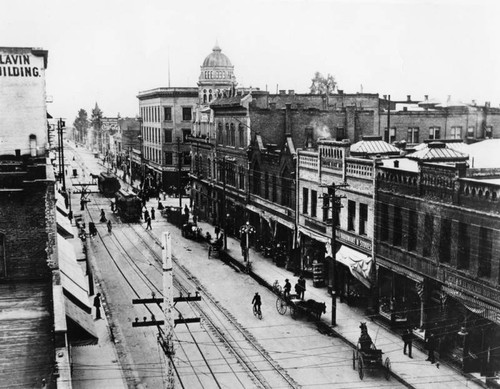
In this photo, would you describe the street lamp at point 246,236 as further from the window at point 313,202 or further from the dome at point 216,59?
the dome at point 216,59

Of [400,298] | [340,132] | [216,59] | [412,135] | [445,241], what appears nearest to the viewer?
[445,241]

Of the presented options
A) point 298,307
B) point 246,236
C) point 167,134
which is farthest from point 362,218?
point 167,134

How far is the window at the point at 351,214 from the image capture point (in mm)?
31184

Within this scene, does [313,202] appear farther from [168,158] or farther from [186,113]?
[186,113]

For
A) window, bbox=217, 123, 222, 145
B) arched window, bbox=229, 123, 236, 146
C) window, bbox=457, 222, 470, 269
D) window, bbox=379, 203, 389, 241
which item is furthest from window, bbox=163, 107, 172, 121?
window, bbox=457, 222, 470, 269

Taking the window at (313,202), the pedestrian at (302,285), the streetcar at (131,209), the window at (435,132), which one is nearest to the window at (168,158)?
the streetcar at (131,209)

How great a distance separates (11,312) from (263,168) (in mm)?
27573

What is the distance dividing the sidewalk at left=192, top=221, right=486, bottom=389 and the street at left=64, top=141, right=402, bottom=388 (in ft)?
2.22

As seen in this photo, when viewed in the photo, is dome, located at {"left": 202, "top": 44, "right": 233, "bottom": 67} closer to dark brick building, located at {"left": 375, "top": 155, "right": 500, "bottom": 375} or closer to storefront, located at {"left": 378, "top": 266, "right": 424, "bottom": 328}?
dark brick building, located at {"left": 375, "top": 155, "right": 500, "bottom": 375}

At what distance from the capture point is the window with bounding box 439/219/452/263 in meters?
23.5

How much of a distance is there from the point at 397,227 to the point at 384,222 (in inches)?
42.1

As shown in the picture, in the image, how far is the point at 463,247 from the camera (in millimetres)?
22703

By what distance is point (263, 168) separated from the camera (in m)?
43.7

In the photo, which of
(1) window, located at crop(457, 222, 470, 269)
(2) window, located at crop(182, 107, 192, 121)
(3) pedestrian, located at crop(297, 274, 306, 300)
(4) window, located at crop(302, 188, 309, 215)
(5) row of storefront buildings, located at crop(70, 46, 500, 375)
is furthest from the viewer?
(2) window, located at crop(182, 107, 192, 121)
